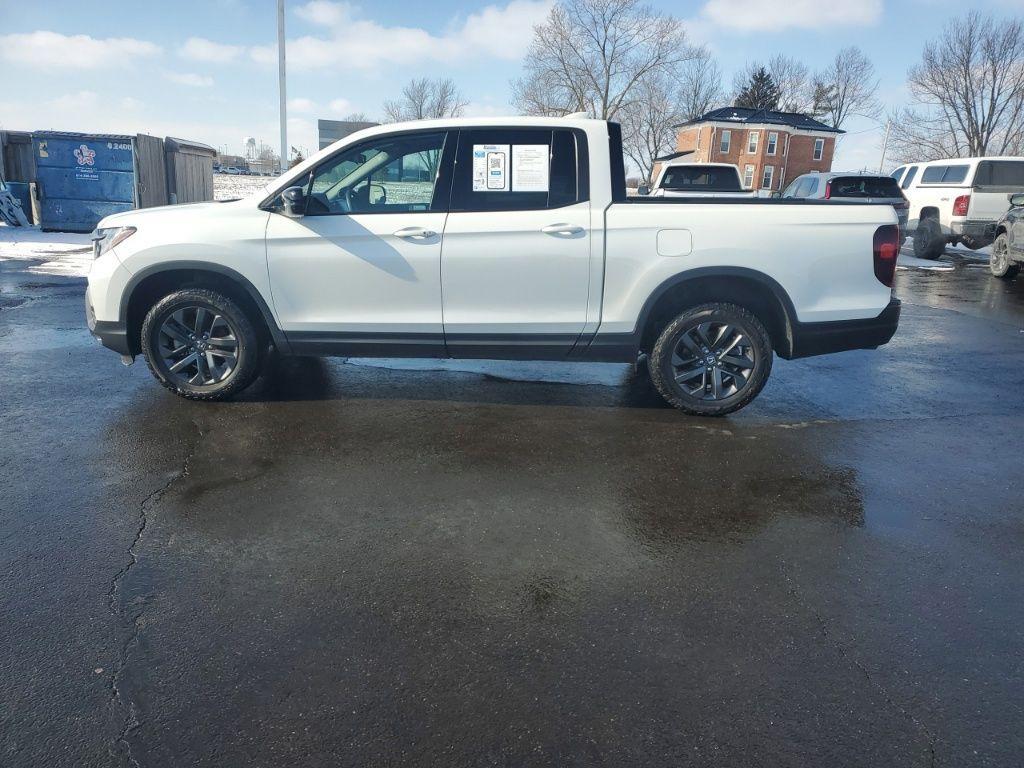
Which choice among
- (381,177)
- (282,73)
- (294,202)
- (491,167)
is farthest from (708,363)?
(282,73)

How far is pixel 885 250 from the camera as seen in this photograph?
4.80m

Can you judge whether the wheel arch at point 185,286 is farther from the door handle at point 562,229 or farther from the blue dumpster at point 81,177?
the blue dumpster at point 81,177

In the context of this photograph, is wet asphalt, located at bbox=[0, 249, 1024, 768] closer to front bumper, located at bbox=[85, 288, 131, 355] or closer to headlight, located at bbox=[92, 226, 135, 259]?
front bumper, located at bbox=[85, 288, 131, 355]

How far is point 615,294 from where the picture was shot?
4.86 metres

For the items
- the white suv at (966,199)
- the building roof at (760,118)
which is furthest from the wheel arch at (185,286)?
the building roof at (760,118)

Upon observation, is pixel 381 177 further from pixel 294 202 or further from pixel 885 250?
pixel 885 250

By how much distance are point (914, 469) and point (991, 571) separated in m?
1.25

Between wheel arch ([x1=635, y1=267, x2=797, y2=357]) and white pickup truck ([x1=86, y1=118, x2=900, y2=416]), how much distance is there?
A: 0.04 ft

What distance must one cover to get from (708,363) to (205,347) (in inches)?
139

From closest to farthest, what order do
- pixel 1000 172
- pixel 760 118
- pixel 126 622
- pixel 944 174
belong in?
1. pixel 126 622
2. pixel 1000 172
3. pixel 944 174
4. pixel 760 118

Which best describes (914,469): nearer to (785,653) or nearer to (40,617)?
(785,653)

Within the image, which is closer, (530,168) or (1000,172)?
(530,168)

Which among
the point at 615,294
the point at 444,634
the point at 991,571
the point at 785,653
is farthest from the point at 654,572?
the point at 615,294

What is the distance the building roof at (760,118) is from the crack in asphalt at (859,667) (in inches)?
2457
